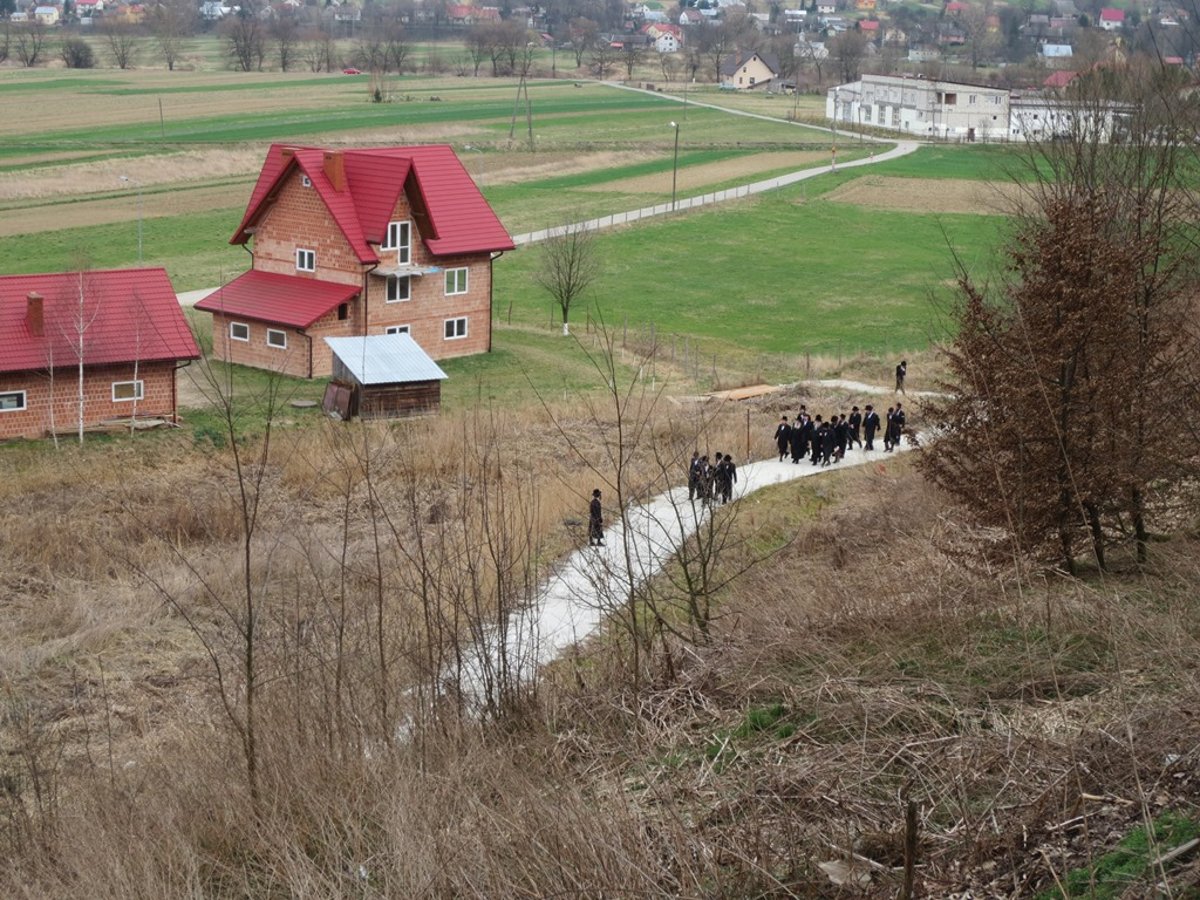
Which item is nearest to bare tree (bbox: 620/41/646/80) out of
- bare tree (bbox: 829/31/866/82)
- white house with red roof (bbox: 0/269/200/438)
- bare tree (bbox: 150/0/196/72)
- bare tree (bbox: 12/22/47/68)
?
bare tree (bbox: 829/31/866/82)

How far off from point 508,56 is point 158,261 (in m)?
109

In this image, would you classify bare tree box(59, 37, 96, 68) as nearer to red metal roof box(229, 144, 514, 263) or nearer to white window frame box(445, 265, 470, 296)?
red metal roof box(229, 144, 514, 263)

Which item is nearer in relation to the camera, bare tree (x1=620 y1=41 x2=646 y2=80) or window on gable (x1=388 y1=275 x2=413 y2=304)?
window on gable (x1=388 y1=275 x2=413 y2=304)

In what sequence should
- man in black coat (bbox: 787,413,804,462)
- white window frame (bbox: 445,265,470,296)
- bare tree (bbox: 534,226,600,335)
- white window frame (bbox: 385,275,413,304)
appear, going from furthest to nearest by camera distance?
bare tree (bbox: 534,226,600,335) < white window frame (bbox: 445,265,470,296) < white window frame (bbox: 385,275,413,304) < man in black coat (bbox: 787,413,804,462)

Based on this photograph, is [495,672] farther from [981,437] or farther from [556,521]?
[556,521]

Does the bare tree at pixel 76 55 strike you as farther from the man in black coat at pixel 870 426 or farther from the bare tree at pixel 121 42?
the man in black coat at pixel 870 426

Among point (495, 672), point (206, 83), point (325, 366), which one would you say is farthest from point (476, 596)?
point (206, 83)

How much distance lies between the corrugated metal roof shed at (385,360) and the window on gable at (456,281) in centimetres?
515

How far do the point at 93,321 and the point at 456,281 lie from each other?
38.8 feet

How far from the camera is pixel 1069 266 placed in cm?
1406

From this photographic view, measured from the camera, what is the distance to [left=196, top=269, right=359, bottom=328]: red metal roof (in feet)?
125

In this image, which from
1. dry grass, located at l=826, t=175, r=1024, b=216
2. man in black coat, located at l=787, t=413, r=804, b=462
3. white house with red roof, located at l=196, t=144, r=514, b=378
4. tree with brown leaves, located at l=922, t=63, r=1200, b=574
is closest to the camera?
tree with brown leaves, located at l=922, t=63, r=1200, b=574

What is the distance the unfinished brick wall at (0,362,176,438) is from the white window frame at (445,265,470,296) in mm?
10459

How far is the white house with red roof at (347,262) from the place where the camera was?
38.6 metres
